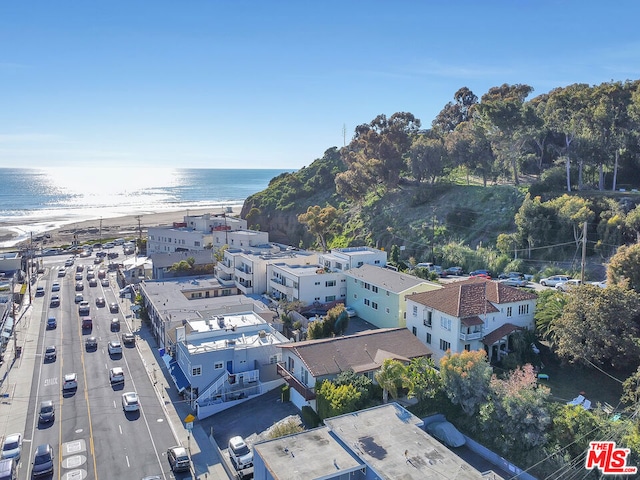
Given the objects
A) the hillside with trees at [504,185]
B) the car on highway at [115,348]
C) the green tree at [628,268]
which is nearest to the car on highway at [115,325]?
the car on highway at [115,348]

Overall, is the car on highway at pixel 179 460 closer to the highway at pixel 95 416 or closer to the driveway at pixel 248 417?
the highway at pixel 95 416

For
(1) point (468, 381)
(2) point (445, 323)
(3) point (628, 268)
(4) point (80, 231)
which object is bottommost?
(4) point (80, 231)

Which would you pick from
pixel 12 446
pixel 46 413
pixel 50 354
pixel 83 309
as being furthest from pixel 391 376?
pixel 83 309

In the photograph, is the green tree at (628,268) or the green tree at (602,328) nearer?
the green tree at (602,328)

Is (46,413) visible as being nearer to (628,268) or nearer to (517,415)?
(517,415)

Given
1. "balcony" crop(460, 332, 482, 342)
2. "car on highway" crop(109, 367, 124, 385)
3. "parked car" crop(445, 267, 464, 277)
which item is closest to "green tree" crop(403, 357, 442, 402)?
"balcony" crop(460, 332, 482, 342)

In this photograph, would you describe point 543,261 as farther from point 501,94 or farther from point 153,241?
point 153,241

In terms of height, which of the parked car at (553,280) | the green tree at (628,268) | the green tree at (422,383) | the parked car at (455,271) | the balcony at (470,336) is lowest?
the green tree at (422,383)
